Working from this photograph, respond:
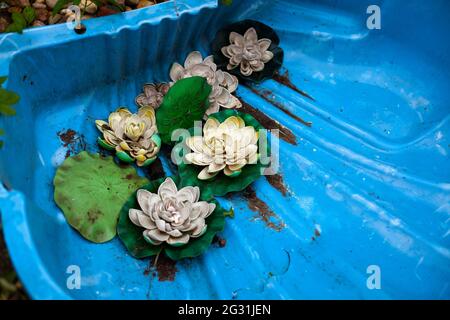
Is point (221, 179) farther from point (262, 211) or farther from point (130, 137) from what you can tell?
point (130, 137)

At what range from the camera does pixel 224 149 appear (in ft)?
5.40

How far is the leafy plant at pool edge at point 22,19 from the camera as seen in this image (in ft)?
5.02

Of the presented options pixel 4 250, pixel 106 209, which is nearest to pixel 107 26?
pixel 106 209

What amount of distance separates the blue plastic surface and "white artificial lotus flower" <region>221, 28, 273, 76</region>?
0.10 meters

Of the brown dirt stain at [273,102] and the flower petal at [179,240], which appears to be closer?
the flower petal at [179,240]

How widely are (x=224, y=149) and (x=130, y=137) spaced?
0.32 m

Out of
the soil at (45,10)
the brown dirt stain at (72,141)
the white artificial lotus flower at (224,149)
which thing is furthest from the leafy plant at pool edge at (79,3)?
the white artificial lotus flower at (224,149)

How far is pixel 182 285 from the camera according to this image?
1.54 metres

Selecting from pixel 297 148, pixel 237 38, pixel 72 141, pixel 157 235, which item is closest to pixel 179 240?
pixel 157 235

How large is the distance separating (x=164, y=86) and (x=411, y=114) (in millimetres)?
991

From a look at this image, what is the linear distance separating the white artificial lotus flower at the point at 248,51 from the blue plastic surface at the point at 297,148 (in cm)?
10

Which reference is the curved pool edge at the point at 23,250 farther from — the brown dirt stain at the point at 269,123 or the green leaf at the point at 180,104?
the brown dirt stain at the point at 269,123

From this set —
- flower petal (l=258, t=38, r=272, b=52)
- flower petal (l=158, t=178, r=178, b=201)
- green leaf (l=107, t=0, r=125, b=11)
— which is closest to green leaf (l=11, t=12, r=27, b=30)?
green leaf (l=107, t=0, r=125, b=11)

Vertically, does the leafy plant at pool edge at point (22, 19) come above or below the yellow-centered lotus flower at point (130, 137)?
above
